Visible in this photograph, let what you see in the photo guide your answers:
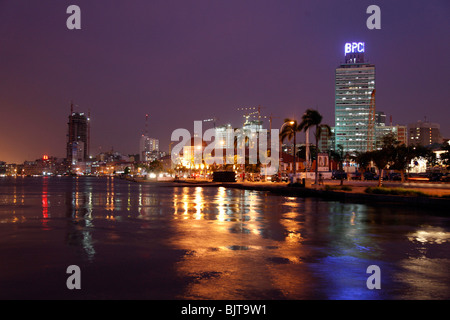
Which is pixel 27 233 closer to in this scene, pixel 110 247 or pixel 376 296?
pixel 110 247

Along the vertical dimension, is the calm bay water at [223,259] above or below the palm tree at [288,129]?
below

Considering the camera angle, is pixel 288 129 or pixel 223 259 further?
pixel 288 129

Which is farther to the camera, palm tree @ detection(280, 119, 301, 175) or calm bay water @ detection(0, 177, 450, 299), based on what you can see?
palm tree @ detection(280, 119, 301, 175)

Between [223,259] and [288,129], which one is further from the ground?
[288,129]

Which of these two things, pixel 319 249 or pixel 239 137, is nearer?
pixel 319 249

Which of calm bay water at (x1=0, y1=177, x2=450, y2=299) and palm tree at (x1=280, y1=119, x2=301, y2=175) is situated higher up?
palm tree at (x1=280, y1=119, x2=301, y2=175)

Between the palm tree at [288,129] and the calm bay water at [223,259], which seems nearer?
the calm bay water at [223,259]

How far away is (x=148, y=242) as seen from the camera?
11.8m

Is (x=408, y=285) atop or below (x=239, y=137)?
below
